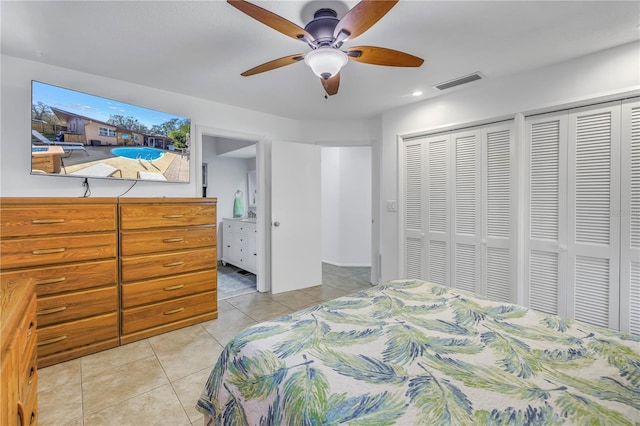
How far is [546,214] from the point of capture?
2.59 m

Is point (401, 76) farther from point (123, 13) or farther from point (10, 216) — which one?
point (10, 216)

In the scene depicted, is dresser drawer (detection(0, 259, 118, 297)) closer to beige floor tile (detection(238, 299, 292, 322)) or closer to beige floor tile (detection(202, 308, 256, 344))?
beige floor tile (detection(202, 308, 256, 344))

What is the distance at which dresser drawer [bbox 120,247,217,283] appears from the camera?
2463mm

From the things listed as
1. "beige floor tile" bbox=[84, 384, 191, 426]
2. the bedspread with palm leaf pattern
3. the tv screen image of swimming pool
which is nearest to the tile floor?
"beige floor tile" bbox=[84, 384, 191, 426]

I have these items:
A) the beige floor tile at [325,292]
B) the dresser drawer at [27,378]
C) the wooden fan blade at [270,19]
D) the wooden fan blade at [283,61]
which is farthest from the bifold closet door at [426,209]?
the dresser drawer at [27,378]

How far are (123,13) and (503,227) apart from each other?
355cm

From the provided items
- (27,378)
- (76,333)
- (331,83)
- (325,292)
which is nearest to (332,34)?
(331,83)

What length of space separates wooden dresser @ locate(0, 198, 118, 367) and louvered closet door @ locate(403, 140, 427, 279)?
3.08 metres

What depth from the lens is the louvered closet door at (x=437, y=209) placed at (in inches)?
128

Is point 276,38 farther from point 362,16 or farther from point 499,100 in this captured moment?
point 499,100

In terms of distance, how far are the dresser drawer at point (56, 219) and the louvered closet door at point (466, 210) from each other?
3.36 meters

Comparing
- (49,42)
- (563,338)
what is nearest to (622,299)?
(563,338)

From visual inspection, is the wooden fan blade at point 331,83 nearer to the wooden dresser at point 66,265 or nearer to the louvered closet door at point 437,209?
the louvered closet door at point 437,209

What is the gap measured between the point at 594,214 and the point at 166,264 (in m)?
3.76
